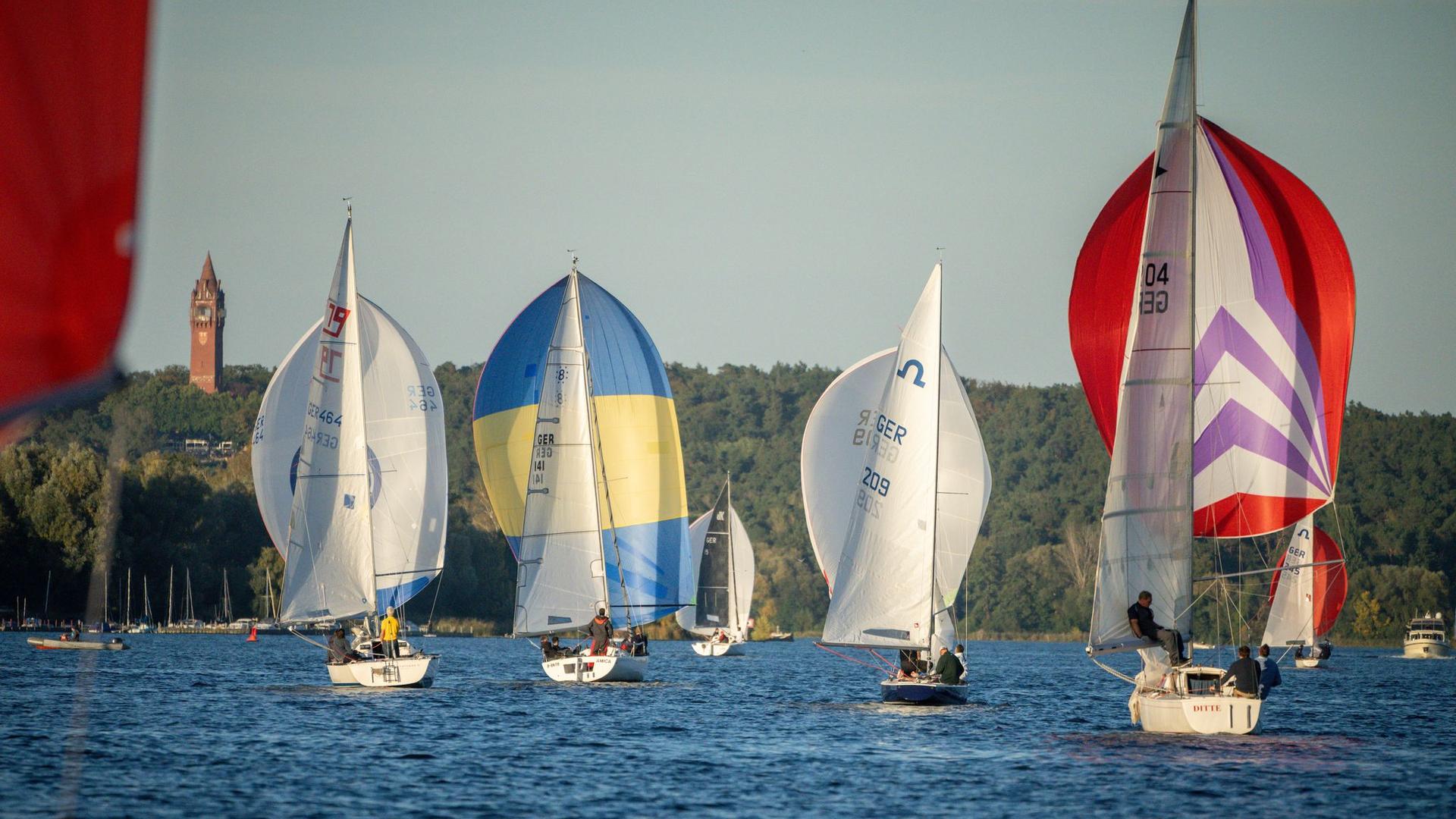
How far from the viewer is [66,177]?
287 centimetres

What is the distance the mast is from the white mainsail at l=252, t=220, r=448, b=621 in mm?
3711

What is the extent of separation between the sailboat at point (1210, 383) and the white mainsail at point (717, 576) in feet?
167

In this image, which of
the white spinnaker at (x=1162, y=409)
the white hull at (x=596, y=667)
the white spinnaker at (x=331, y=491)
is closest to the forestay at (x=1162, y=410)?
the white spinnaker at (x=1162, y=409)

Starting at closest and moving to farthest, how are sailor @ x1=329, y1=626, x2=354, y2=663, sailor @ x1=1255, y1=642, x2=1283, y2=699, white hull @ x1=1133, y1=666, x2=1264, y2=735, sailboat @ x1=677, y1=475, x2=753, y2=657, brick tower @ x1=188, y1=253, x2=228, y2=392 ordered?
1. white hull @ x1=1133, y1=666, x2=1264, y2=735
2. sailor @ x1=1255, y1=642, x2=1283, y2=699
3. sailor @ x1=329, y1=626, x2=354, y2=663
4. sailboat @ x1=677, y1=475, x2=753, y2=657
5. brick tower @ x1=188, y1=253, x2=228, y2=392

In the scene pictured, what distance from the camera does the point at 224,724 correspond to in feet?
90.1

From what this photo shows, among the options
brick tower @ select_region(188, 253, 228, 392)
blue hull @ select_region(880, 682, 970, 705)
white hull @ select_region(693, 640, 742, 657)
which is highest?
brick tower @ select_region(188, 253, 228, 392)

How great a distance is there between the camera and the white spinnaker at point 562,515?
37781 millimetres

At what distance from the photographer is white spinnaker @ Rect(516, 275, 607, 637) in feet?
124

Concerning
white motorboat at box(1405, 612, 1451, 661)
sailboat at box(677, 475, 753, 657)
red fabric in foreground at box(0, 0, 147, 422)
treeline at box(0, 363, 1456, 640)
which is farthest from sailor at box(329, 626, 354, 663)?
white motorboat at box(1405, 612, 1451, 661)

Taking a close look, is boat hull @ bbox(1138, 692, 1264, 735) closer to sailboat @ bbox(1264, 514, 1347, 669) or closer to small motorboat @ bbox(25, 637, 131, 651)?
sailboat @ bbox(1264, 514, 1347, 669)

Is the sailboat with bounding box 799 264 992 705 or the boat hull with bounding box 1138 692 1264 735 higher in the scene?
the sailboat with bounding box 799 264 992 705

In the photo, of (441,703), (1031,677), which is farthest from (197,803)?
(1031,677)

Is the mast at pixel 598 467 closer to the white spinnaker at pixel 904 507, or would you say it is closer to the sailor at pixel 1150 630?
the white spinnaker at pixel 904 507

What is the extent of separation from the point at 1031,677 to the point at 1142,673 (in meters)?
28.9
